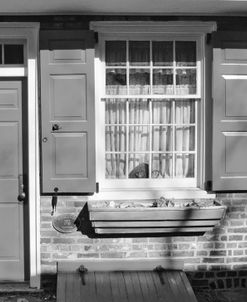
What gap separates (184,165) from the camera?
5902 millimetres

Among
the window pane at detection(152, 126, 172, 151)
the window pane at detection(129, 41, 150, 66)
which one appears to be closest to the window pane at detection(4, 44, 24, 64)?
the window pane at detection(129, 41, 150, 66)

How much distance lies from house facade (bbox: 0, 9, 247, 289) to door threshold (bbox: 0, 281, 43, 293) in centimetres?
7

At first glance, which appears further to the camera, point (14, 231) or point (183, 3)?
point (14, 231)

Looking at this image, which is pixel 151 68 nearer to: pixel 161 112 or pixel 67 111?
pixel 161 112

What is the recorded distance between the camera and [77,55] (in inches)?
219

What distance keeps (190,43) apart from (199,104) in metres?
0.66

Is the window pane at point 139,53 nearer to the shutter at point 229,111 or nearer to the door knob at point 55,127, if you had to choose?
the shutter at point 229,111

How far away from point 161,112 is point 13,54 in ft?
5.54

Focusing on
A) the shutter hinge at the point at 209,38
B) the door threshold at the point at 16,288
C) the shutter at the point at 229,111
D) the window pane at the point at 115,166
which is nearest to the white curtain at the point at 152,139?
the window pane at the point at 115,166

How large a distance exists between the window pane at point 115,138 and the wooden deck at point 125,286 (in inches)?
51.0

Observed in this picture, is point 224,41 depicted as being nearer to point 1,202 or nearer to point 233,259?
point 233,259

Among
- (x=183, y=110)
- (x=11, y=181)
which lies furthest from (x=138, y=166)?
(x=11, y=181)

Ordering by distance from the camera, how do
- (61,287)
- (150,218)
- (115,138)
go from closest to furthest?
(61,287)
(150,218)
(115,138)

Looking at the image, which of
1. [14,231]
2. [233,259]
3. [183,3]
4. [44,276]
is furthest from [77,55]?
[233,259]
